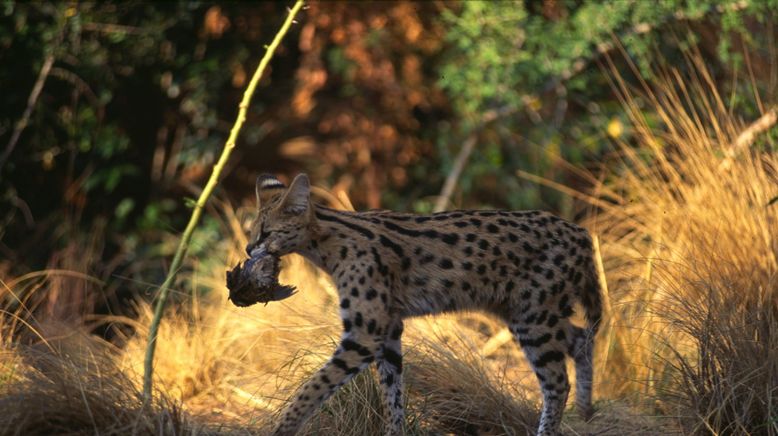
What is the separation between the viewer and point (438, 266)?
6711 millimetres

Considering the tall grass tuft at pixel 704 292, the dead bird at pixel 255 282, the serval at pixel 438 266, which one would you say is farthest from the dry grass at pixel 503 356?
the dead bird at pixel 255 282

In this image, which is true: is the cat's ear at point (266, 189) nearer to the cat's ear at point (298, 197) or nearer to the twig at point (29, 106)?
the cat's ear at point (298, 197)

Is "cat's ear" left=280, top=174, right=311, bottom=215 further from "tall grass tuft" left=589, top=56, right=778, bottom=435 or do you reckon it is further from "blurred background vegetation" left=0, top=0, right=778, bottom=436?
"tall grass tuft" left=589, top=56, right=778, bottom=435

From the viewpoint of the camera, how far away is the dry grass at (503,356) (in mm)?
6195

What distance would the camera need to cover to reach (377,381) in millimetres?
6977

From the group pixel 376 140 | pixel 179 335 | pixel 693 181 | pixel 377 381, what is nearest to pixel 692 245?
pixel 693 181

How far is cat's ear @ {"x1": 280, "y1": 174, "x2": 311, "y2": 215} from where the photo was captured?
21.0 ft

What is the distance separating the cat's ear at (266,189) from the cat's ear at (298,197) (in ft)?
0.82

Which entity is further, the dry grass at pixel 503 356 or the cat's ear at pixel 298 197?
the cat's ear at pixel 298 197

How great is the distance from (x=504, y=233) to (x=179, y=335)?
2835mm

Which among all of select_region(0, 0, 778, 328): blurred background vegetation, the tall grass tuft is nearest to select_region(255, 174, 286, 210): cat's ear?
the tall grass tuft

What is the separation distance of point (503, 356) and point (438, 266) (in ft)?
9.27

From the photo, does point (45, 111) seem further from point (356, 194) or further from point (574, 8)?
point (574, 8)

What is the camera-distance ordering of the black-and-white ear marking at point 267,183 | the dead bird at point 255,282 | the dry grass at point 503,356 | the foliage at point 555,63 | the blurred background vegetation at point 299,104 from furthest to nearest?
the blurred background vegetation at point 299,104 < the foliage at point 555,63 < the black-and-white ear marking at point 267,183 < the dead bird at point 255,282 < the dry grass at point 503,356
